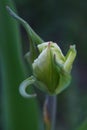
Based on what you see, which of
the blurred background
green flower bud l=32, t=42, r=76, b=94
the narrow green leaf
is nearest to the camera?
green flower bud l=32, t=42, r=76, b=94

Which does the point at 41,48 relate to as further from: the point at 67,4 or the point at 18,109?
the point at 67,4

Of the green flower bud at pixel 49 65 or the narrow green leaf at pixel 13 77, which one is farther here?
the narrow green leaf at pixel 13 77

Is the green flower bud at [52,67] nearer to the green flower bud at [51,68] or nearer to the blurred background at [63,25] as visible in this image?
the green flower bud at [51,68]

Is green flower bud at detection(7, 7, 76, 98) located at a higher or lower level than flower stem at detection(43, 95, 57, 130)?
higher

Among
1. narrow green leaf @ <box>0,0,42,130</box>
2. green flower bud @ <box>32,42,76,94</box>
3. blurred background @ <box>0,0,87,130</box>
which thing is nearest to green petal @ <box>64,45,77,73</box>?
green flower bud @ <box>32,42,76,94</box>

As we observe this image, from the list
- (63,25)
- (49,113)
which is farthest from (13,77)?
(63,25)

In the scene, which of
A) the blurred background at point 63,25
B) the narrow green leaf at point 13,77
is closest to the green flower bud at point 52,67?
the narrow green leaf at point 13,77

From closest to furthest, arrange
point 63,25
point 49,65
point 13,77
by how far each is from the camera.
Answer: point 49,65 < point 13,77 < point 63,25

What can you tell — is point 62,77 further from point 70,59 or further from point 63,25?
point 63,25

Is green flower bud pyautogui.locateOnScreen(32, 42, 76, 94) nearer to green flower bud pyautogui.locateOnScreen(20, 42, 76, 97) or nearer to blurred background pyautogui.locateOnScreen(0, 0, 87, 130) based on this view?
green flower bud pyautogui.locateOnScreen(20, 42, 76, 97)

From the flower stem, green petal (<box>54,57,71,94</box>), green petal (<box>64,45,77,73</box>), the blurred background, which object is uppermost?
the blurred background

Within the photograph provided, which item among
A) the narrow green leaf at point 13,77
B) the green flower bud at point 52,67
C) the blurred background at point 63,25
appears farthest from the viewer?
the blurred background at point 63,25

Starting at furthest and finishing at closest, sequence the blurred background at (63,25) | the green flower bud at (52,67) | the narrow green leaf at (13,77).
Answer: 1. the blurred background at (63,25)
2. the narrow green leaf at (13,77)
3. the green flower bud at (52,67)
